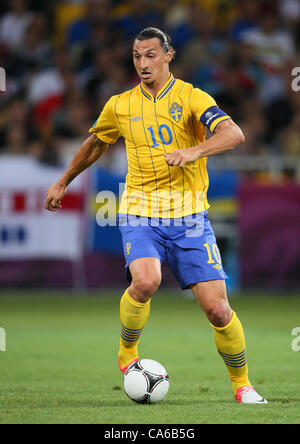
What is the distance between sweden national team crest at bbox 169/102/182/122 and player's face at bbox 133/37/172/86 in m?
0.21

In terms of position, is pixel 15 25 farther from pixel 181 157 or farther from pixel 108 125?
pixel 181 157

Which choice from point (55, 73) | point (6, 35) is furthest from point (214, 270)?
point (6, 35)

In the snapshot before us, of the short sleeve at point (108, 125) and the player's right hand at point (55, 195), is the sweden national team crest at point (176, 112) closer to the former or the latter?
the short sleeve at point (108, 125)

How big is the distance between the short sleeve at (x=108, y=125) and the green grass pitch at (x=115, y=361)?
1723 millimetres

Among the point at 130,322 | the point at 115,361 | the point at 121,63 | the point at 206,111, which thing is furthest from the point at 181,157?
the point at 121,63

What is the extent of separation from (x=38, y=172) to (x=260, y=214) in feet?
10.5

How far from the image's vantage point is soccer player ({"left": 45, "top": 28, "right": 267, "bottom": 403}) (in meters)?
5.43

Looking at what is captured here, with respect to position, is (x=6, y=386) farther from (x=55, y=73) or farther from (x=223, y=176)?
(x=55, y=73)

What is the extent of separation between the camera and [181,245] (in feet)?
18.1

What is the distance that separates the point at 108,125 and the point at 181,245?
99cm

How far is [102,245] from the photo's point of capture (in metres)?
12.4

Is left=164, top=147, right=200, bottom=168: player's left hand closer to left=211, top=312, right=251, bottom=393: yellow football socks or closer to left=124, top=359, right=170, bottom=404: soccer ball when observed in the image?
left=211, top=312, right=251, bottom=393: yellow football socks

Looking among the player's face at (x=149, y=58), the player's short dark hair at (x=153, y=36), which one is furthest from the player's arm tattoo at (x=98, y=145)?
the player's short dark hair at (x=153, y=36)

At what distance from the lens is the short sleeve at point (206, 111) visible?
532 cm
